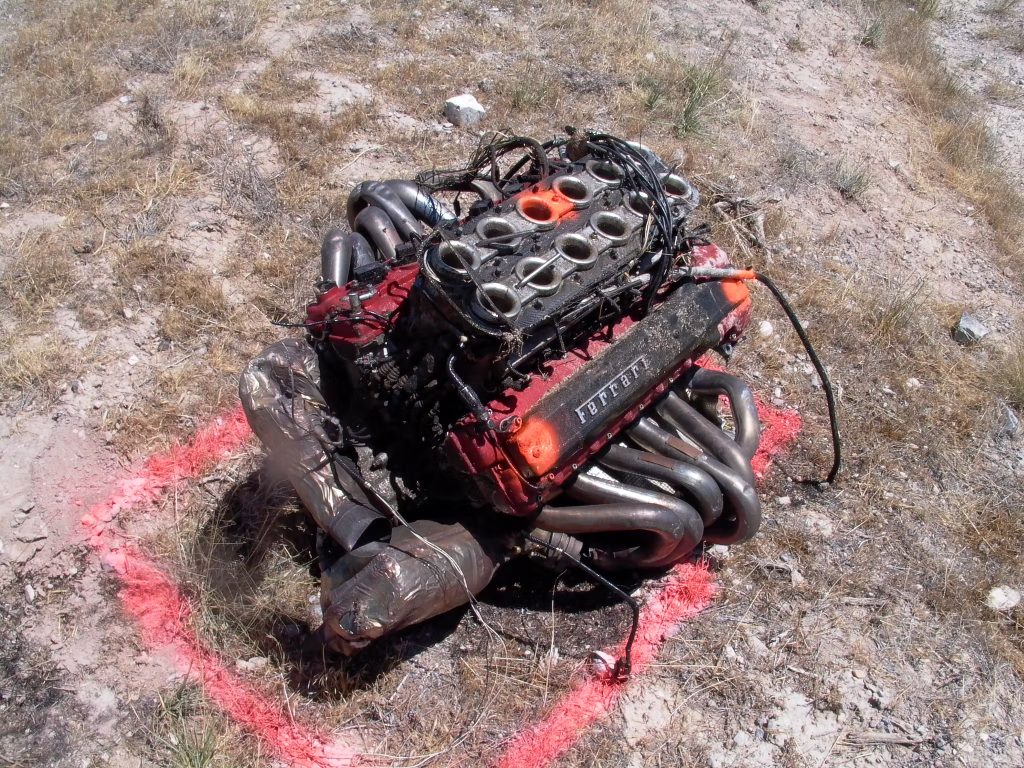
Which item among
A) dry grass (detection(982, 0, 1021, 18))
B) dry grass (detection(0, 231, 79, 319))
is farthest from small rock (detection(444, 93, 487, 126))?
Result: dry grass (detection(982, 0, 1021, 18))

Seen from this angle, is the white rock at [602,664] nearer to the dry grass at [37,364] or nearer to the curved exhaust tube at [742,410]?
the curved exhaust tube at [742,410]

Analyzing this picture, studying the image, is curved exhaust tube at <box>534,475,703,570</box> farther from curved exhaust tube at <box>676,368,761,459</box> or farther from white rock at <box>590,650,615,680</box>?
curved exhaust tube at <box>676,368,761,459</box>

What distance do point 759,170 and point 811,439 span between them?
9.49 feet

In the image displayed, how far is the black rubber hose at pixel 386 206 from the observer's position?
15.5 ft

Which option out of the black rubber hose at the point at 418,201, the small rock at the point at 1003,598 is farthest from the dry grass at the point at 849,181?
the black rubber hose at the point at 418,201

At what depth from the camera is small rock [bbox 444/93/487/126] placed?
276 inches

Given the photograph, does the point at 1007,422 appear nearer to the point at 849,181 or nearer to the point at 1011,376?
the point at 1011,376

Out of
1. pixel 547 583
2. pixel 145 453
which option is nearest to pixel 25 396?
pixel 145 453

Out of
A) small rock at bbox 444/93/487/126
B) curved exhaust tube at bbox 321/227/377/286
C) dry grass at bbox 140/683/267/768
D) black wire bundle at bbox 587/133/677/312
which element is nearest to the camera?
dry grass at bbox 140/683/267/768

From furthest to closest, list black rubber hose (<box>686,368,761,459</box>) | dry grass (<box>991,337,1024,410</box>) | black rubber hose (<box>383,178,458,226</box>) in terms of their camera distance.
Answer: dry grass (<box>991,337,1024,410</box>) → black rubber hose (<box>383,178,458,226</box>) → black rubber hose (<box>686,368,761,459</box>)

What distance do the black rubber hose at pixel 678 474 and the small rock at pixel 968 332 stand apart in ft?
10.7

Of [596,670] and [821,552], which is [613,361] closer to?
[596,670]

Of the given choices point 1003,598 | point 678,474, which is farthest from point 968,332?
point 678,474

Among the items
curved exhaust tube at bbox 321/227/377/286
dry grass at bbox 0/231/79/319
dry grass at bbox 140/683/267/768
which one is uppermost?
curved exhaust tube at bbox 321/227/377/286
